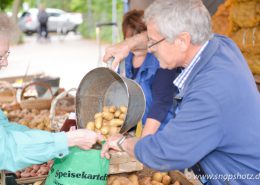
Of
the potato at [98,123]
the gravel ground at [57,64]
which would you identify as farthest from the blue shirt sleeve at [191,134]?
the gravel ground at [57,64]

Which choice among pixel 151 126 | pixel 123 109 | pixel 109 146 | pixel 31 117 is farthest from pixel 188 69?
pixel 31 117

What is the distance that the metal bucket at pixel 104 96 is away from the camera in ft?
8.46

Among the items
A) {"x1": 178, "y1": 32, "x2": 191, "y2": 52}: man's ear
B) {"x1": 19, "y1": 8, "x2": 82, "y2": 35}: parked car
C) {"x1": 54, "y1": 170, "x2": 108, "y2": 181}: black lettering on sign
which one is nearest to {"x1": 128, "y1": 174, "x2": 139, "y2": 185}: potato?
{"x1": 54, "y1": 170, "x2": 108, "y2": 181}: black lettering on sign

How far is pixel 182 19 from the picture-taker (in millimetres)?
1928

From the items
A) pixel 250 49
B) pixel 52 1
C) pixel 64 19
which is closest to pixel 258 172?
pixel 250 49

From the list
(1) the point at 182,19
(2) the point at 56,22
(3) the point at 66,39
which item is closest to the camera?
(1) the point at 182,19

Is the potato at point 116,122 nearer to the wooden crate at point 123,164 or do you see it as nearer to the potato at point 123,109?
the potato at point 123,109

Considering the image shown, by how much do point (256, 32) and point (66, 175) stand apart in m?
2.95

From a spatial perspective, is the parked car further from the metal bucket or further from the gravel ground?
the metal bucket

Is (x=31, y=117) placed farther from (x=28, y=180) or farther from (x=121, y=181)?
(x=121, y=181)

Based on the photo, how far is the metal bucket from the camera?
2.58 metres

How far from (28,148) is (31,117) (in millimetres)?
2815

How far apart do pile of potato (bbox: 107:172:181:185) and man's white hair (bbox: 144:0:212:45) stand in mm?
1070

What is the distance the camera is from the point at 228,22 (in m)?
5.30
